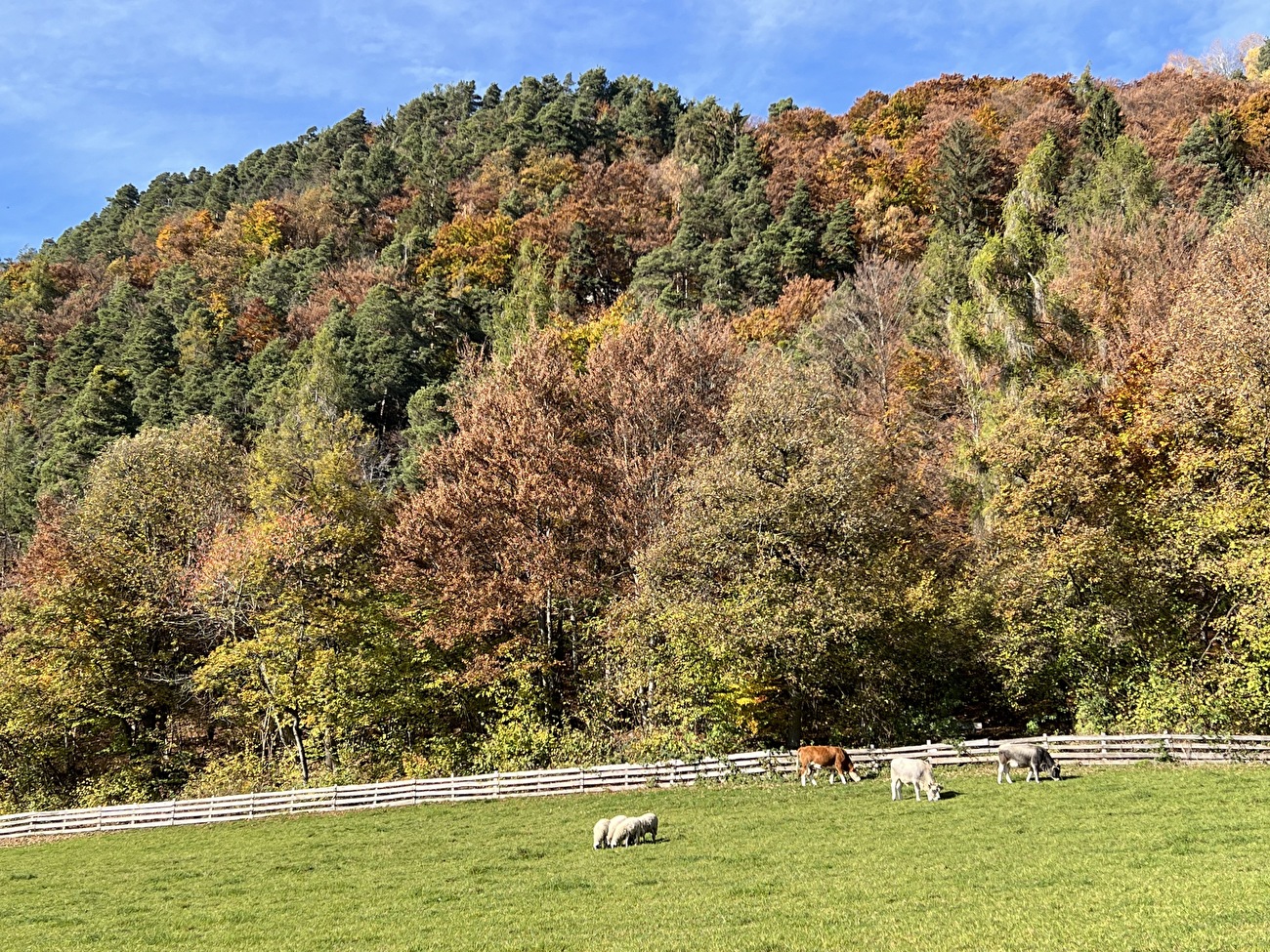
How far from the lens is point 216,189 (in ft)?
391

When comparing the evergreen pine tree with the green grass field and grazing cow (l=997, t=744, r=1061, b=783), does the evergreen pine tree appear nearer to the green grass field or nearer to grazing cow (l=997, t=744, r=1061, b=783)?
grazing cow (l=997, t=744, r=1061, b=783)

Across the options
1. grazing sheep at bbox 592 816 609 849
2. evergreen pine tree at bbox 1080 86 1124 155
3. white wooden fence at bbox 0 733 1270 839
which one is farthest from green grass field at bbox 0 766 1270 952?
evergreen pine tree at bbox 1080 86 1124 155

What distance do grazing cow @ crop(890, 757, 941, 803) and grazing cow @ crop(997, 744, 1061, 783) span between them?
2.77m

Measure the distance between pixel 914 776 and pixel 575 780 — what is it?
11.3 m

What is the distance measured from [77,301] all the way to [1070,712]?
353ft

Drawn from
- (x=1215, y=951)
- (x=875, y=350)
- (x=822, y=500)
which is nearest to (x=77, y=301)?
(x=875, y=350)

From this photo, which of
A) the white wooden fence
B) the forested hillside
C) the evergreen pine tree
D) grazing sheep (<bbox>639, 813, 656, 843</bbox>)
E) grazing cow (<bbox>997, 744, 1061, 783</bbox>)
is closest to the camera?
grazing sheep (<bbox>639, 813, 656, 843</bbox>)

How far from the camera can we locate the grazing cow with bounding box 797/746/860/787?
24.2 meters

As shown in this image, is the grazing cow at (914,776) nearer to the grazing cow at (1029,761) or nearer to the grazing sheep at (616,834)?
the grazing cow at (1029,761)

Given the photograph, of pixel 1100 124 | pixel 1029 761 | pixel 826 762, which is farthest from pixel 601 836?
pixel 1100 124

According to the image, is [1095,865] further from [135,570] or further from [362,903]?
[135,570]

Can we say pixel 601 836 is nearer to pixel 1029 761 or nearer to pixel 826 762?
pixel 826 762

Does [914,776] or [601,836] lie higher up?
[601,836]

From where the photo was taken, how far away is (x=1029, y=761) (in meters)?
22.0
